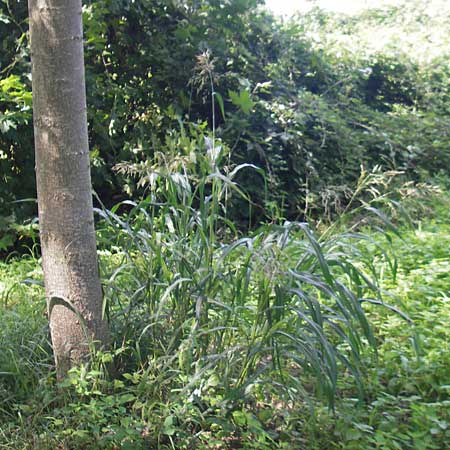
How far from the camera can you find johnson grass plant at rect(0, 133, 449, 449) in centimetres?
262

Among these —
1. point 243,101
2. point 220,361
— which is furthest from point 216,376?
point 243,101

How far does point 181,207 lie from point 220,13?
12.6 feet

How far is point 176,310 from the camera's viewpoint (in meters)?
2.96

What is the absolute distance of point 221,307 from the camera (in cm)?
288

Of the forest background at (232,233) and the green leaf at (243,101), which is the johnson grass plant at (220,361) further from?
the green leaf at (243,101)

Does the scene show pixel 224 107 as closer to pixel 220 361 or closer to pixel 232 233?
pixel 232 233

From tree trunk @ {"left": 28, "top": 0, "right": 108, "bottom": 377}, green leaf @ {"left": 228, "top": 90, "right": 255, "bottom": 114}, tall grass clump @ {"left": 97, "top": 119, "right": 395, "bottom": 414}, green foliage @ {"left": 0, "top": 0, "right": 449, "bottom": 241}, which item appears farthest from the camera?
green leaf @ {"left": 228, "top": 90, "right": 255, "bottom": 114}

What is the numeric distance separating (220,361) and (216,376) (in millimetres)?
100

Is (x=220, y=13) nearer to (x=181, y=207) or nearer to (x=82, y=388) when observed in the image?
(x=181, y=207)

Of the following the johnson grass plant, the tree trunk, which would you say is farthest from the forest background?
the tree trunk

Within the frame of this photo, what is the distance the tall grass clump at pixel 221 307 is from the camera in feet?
8.54

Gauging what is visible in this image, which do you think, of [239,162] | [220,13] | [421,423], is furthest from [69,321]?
[220,13]

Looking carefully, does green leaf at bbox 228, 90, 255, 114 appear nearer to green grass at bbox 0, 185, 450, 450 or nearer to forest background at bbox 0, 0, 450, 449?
forest background at bbox 0, 0, 450, 449

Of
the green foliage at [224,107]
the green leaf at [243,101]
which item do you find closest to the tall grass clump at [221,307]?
the green foliage at [224,107]
